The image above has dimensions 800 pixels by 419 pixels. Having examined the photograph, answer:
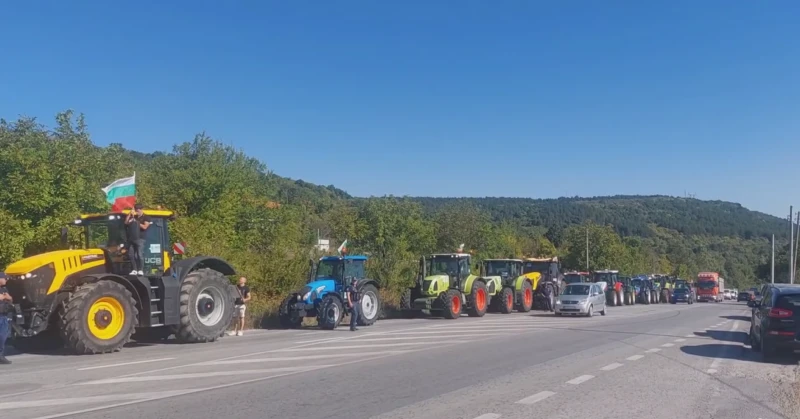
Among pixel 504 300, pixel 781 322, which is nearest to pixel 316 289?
pixel 504 300

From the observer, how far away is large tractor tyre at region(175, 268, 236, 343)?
1669 centimetres

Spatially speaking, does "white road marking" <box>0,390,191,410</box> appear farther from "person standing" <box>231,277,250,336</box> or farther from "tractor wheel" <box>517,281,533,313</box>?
"tractor wheel" <box>517,281,533,313</box>

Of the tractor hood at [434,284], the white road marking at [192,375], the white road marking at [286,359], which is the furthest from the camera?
the tractor hood at [434,284]

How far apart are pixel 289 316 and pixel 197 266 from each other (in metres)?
4.82

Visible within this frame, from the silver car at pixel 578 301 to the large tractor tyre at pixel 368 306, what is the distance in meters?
10.3

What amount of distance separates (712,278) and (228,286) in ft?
216

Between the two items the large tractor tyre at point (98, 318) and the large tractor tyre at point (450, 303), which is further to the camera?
the large tractor tyre at point (450, 303)

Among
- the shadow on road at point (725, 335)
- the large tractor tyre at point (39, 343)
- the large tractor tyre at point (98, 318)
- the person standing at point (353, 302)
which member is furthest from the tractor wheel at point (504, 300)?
the large tractor tyre at point (39, 343)

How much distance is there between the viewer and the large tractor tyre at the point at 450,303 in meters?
27.2

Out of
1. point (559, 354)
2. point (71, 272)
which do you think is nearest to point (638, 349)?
point (559, 354)

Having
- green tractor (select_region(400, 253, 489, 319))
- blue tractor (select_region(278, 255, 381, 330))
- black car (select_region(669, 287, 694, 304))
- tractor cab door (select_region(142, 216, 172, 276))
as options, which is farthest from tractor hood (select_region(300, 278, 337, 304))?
black car (select_region(669, 287, 694, 304))

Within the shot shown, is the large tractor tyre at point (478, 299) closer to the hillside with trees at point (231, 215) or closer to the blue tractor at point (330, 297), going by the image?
the hillside with trees at point (231, 215)

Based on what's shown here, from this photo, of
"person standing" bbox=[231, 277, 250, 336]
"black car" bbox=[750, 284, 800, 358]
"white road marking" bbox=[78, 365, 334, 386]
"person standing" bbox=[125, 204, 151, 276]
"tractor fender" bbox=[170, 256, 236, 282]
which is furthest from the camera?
"person standing" bbox=[231, 277, 250, 336]

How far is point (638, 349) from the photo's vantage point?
16.7 meters
